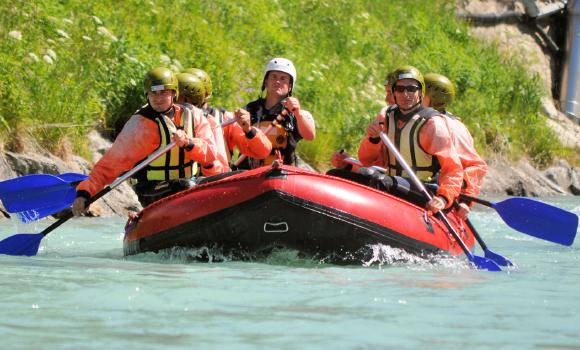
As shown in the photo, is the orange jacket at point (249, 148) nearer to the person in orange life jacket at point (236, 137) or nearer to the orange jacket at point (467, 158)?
the person in orange life jacket at point (236, 137)

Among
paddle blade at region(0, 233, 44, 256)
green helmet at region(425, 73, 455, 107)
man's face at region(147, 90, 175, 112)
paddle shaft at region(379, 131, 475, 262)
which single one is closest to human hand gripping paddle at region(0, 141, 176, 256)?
paddle blade at region(0, 233, 44, 256)

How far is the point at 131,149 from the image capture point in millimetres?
7465

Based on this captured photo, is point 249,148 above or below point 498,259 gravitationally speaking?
above

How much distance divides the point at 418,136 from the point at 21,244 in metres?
2.65

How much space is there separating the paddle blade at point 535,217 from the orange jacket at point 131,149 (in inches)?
84.2

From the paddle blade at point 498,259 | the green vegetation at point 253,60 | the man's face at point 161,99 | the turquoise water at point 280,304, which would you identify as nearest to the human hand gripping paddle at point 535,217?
the paddle blade at point 498,259

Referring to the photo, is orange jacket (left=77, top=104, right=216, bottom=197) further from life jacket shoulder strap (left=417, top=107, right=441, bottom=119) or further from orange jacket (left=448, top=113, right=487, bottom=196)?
orange jacket (left=448, top=113, right=487, bottom=196)

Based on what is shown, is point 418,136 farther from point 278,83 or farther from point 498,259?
point 278,83

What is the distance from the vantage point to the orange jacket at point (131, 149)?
293 inches

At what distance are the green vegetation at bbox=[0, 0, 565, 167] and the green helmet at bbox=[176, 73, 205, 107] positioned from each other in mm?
2265

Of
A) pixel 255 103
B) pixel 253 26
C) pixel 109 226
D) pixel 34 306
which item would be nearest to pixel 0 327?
pixel 34 306

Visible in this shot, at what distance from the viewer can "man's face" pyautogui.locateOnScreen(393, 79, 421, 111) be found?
760 centimetres

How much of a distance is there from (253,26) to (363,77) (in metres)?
1.81

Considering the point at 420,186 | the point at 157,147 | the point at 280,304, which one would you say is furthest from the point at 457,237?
the point at 280,304
